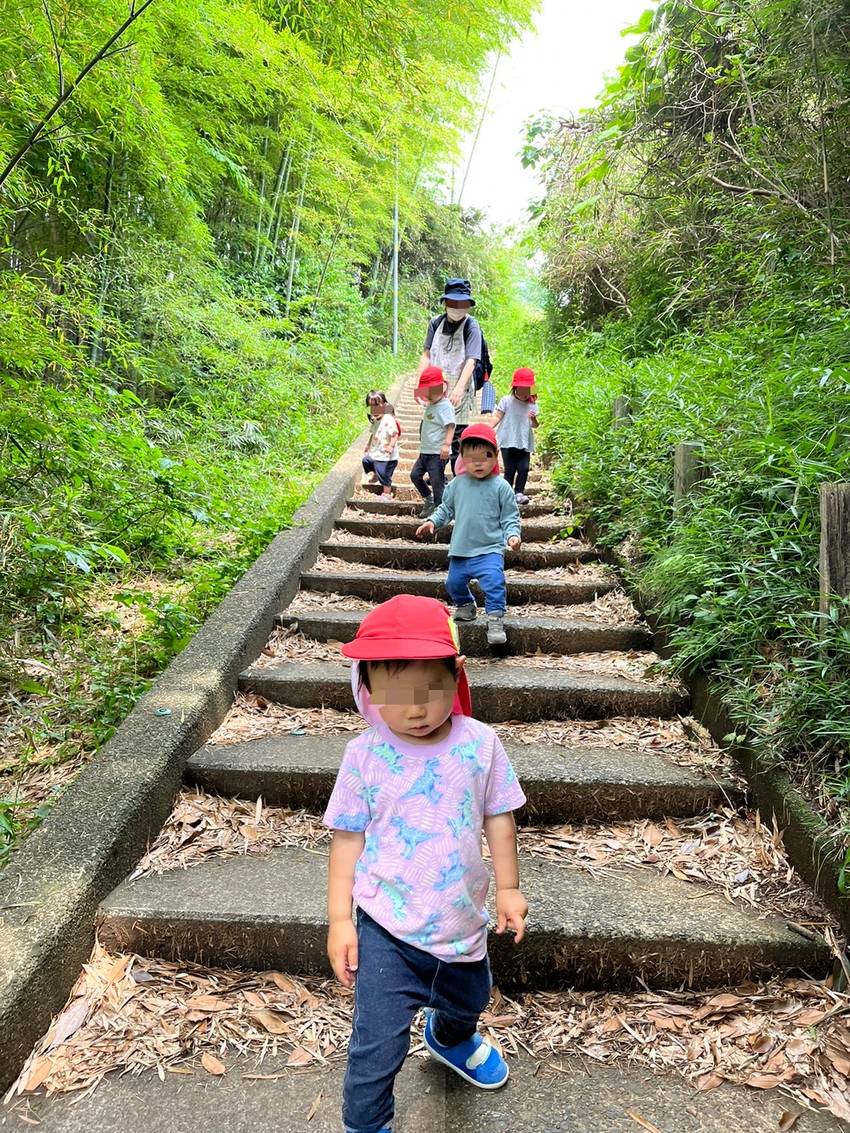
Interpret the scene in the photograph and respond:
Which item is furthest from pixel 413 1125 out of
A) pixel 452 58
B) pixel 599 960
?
pixel 452 58

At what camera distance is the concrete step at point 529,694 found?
111 inches

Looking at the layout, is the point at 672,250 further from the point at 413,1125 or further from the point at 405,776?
the point at 413,1125

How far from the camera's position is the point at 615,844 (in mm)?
2219

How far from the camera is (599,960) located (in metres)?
1.80

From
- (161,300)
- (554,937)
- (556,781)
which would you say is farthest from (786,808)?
(161,300)

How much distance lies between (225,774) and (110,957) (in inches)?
26.5

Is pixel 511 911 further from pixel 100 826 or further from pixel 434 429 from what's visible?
pixel 434 429

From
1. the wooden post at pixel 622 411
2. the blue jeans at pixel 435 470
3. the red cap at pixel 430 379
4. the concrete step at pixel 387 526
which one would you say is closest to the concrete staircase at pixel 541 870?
the concrete step at pixel 387 526

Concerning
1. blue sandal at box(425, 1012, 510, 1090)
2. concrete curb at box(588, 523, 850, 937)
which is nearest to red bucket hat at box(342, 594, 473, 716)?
blue sandal at box(425, 1012, 510, 1090)

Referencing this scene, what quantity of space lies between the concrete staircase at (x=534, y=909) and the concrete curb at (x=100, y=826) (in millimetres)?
105

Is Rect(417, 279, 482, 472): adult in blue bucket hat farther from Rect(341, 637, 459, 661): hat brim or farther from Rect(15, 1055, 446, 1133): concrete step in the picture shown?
Rect(15, 1055, 446, 1133): concrete step

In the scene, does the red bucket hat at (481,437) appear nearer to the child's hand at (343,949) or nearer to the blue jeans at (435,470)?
the blue jeans at (435,470)

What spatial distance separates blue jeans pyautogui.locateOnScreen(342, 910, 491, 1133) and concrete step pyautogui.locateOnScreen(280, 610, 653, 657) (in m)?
2.01

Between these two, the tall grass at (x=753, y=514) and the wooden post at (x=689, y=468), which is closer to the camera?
the tall grass at (x=753, y=514)
